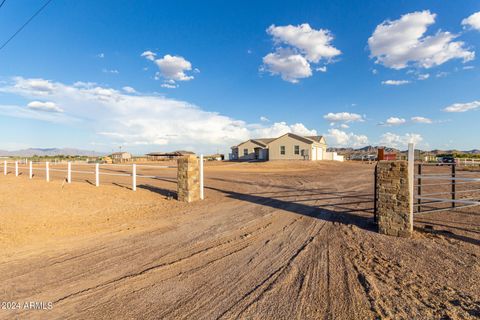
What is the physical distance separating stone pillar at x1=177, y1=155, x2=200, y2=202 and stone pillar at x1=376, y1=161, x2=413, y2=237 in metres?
6.66

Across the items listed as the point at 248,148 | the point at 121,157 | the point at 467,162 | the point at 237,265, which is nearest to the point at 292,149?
the point at 248,148

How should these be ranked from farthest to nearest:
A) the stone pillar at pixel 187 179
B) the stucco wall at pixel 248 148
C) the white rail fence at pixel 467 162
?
the stucco wall at pixel 248 148 → the stone pillar at pixel 187 179 → the white rail fence at pixel 467 162

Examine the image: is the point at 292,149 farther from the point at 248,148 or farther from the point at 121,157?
the point at 121,157

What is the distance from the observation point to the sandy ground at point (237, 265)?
3123 millimetres

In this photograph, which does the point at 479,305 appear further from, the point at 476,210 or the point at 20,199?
the point at 20,199

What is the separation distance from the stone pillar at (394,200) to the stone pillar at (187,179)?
666 centimetres

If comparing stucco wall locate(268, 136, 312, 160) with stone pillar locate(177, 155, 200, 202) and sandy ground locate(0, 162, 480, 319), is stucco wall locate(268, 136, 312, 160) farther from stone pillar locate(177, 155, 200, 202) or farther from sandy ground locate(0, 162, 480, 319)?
sandy ground locate(0, 162, 480, 319)

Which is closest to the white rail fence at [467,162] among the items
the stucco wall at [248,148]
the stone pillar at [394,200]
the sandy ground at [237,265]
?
the sandy ground at [237,265]

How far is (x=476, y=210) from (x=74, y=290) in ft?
37.1

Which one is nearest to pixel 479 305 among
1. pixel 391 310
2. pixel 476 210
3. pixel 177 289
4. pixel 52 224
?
pixel 391 310

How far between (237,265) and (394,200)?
404 centimetres

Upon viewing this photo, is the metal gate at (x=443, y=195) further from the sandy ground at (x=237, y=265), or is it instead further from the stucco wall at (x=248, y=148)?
the stucco wall at (x=248, y=148)

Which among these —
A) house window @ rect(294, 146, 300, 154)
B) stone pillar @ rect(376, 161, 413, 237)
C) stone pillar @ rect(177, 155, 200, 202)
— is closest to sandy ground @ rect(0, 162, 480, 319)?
stone pillar @ rect(376, 161, 413, 237)

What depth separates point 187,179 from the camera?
9945 mm
